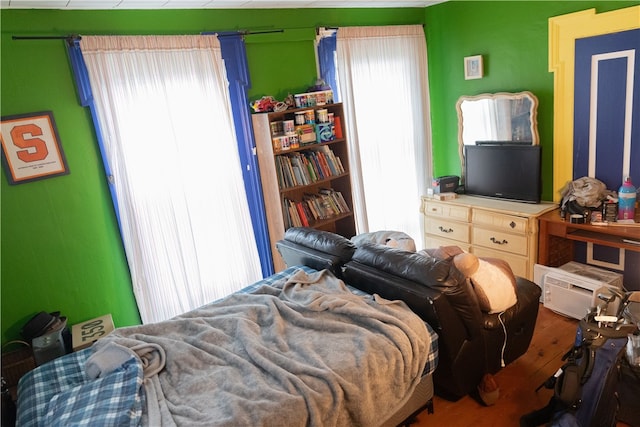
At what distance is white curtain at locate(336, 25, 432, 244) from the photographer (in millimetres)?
3930

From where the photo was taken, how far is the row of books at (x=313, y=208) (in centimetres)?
361

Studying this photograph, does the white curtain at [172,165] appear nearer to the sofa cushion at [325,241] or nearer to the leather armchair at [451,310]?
the sofa cushion at [325,241]

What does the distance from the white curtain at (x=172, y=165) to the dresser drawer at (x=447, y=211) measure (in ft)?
5.60

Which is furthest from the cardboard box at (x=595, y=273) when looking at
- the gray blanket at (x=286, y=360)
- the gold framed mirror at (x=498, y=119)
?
the gray blanket at (x=286, y=360)

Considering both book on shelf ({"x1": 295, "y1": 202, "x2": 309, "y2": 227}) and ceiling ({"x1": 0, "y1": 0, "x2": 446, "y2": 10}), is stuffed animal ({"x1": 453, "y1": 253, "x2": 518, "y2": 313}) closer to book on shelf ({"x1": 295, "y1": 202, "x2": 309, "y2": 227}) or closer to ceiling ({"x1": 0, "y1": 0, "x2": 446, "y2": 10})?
book on shelf ({"x1": 295, "y1": 202, "x2": 309, "y2": 227})

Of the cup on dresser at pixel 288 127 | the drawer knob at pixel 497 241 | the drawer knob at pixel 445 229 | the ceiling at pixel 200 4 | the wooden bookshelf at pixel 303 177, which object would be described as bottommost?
the drawer knob at pixel 497 241

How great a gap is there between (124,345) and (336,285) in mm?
1108

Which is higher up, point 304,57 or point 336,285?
point 304,57

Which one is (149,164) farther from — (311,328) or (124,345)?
(311,328)

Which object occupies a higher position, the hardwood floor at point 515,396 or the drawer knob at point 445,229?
the drawer knob at point 445,229

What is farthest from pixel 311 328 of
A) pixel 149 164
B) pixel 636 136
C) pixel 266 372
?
pixel 636 136

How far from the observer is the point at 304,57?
12.3 ft

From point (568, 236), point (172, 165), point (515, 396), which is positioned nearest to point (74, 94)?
point (172, 165)

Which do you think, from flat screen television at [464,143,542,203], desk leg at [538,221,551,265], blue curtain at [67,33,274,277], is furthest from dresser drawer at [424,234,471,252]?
blue curtain at [67,33,274,277]
